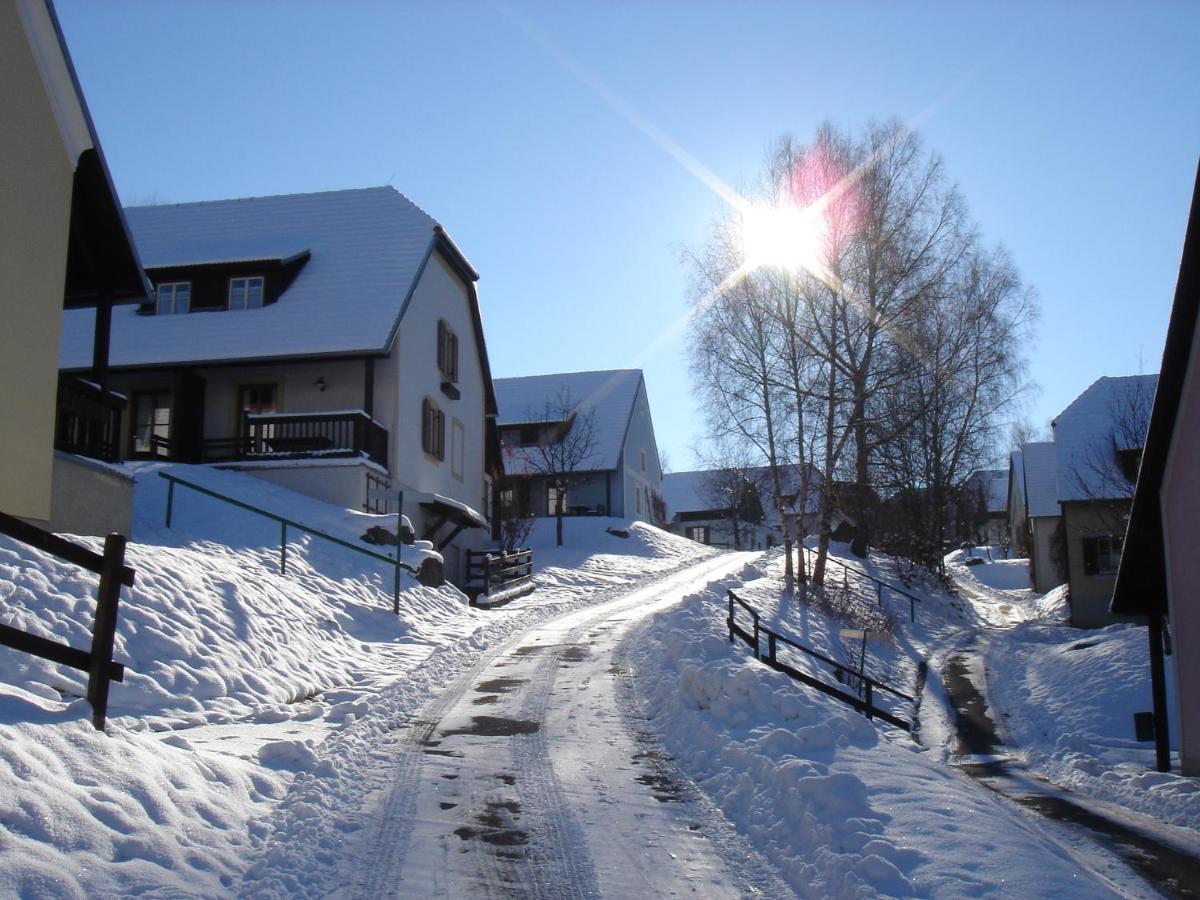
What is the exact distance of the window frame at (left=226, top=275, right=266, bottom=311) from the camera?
27.3 m

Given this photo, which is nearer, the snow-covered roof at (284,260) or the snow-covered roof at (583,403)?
the snow-covered roof at (284,260)

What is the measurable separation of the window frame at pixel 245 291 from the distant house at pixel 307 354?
0.04 metres

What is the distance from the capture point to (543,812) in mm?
7574

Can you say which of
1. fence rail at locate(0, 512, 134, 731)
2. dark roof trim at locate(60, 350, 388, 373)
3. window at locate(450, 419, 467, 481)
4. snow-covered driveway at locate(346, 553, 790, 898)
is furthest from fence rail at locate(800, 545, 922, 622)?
fence rail at locate(0, 512, 134, 731)

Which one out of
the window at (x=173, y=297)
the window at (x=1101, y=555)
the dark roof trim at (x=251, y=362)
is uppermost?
the window at (x=173, y=297)

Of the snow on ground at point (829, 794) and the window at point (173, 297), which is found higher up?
the window at point (173, 297)

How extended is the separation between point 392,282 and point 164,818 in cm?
2146

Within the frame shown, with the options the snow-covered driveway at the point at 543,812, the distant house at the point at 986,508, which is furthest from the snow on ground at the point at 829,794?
the distant house at the point at 986,508

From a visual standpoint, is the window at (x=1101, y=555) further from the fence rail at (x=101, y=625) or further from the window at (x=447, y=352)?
the fence rail at (x=101, y=625)

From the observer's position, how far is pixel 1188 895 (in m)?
7.23

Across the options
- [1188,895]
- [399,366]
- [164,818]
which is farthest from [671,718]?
[399,366]

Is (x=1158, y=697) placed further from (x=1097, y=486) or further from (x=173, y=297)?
(x=173, y=297)

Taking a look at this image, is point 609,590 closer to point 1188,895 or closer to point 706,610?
point 706,610

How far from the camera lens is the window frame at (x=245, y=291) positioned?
89.6ft
